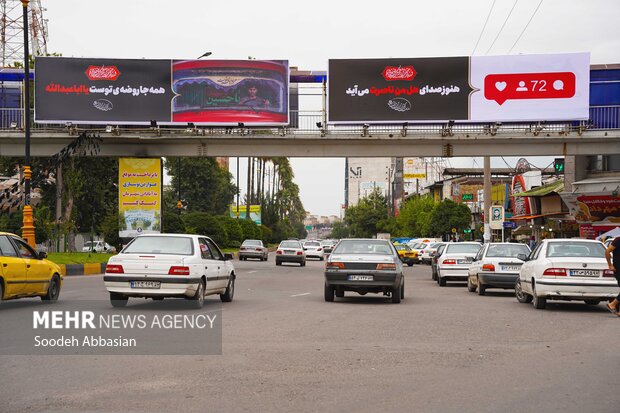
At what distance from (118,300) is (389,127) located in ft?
90.0

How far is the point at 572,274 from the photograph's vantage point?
17.1 metres

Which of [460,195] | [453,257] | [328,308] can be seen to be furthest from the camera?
[460,195]

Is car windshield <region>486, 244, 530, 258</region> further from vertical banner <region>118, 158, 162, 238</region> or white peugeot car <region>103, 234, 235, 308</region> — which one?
vertical banner <region>118, 158, 162, 238</region>

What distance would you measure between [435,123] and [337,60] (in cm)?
604

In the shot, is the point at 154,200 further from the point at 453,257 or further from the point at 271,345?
the point at 271,345

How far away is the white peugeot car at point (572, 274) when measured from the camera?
17.1 metres

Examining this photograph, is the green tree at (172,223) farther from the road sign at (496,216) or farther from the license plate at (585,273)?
the license plate at (585,273)

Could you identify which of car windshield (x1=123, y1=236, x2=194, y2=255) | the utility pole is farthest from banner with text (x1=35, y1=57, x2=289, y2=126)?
car windshield (x1=123, y1=236, x2=194, y2=255)

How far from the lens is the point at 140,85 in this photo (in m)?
44.2

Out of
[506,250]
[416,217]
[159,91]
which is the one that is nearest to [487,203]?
[159,91]

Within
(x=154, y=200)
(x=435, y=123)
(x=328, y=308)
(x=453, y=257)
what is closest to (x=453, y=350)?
(x=328, y=308)

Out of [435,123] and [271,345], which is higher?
[435,123]

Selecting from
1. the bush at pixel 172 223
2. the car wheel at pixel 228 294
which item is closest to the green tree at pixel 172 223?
the bush at pixel 172 223

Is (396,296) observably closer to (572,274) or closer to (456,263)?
(572,274)
